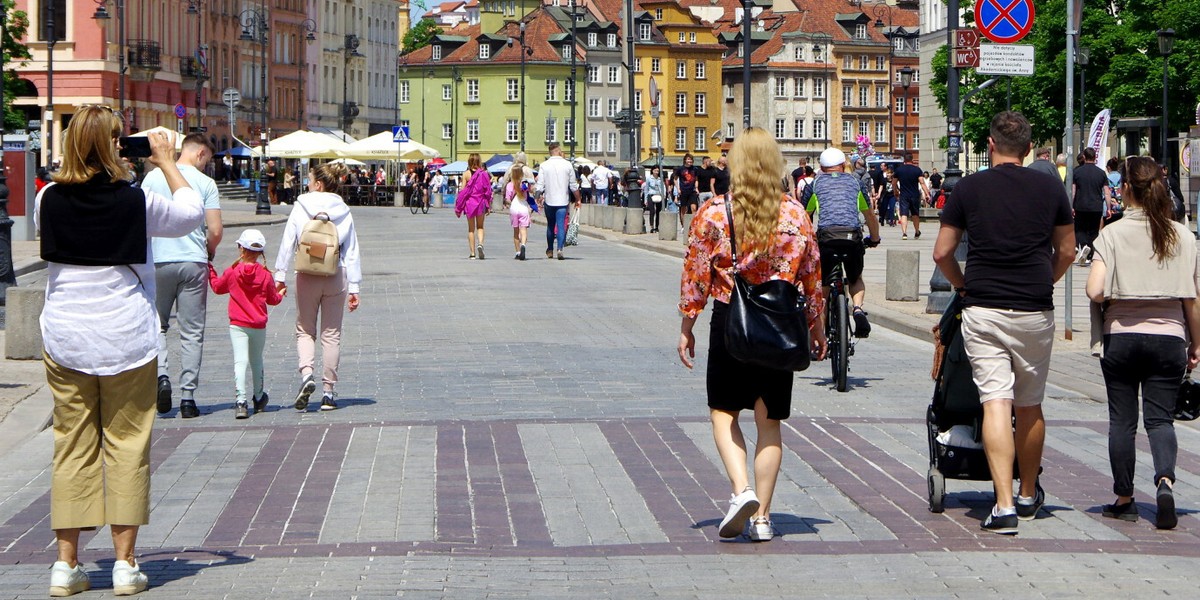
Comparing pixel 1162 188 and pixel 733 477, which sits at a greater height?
pixel 1162 188

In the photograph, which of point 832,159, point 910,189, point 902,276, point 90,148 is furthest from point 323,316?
point 910,189

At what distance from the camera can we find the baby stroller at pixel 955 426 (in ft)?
27.5

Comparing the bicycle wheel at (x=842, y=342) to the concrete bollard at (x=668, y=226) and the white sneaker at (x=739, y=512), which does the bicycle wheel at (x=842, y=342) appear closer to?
the white sneaker at (x=739, y=512)

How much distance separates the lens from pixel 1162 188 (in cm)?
833

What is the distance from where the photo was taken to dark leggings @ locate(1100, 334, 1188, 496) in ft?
27.5

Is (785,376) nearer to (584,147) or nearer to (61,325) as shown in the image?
(61,325)

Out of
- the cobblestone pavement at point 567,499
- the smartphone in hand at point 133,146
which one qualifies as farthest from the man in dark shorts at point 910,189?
the smartphone in hand at point 133,146

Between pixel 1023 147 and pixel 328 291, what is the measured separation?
5621 millimetres

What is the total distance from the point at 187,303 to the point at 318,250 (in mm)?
875

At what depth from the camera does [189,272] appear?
39.3 ft

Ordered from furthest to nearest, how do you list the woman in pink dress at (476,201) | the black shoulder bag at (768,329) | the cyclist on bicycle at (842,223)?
the woman in pink dress at (476,201) → the cyclist on bicycle at (842,223) → the black shoulder bag at (768,329)

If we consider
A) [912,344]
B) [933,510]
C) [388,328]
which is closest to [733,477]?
[933,510]

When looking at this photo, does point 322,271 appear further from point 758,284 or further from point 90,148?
point 90,148

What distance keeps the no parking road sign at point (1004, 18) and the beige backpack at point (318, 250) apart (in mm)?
7346
